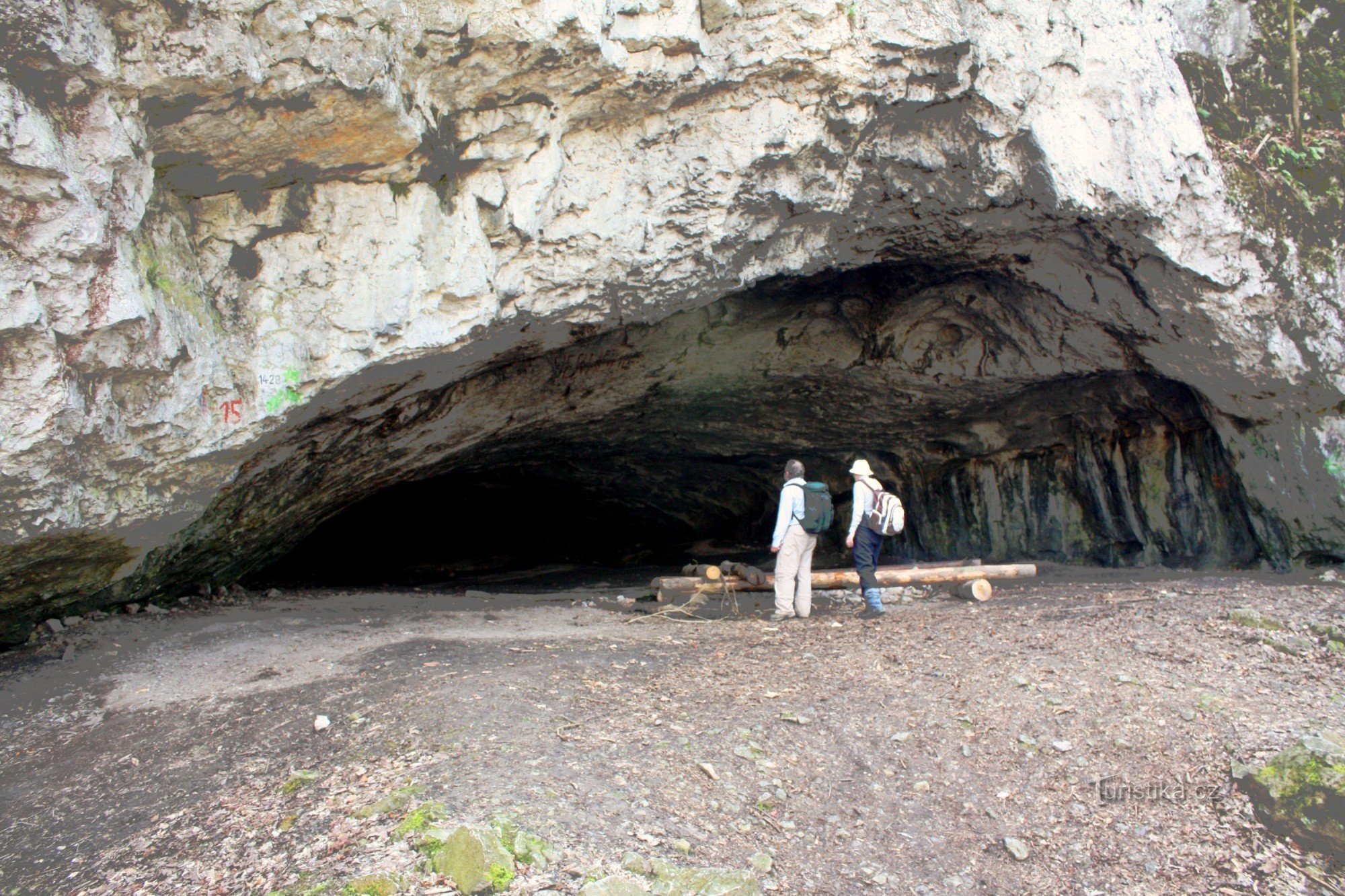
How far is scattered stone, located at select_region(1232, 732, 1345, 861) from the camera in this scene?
3234 millimetres

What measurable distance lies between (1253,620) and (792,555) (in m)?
3.32

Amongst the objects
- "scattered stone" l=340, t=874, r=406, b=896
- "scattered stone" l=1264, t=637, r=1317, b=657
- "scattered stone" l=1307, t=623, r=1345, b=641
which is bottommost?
"scattered stone" l=340, t=874, r=406, b=896

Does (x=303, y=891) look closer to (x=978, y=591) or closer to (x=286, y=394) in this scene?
(x=286, y=394)

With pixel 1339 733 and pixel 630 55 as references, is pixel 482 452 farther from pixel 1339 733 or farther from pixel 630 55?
pixel 1339 733

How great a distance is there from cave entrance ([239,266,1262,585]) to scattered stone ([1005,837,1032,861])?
5920mm

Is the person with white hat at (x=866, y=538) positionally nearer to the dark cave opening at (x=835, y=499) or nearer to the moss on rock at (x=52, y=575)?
the dark cave opening at (x=835, y=499)

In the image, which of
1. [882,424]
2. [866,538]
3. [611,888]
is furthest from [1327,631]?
[882,424]

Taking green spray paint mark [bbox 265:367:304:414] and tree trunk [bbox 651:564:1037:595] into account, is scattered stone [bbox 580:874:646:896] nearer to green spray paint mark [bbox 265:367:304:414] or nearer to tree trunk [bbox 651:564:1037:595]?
green spray paint mark [bbox 265:367:304:414]

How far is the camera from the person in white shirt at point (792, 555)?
6.87 metres

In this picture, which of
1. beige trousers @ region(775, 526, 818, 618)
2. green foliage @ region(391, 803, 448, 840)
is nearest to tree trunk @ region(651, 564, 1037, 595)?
beige trousers @ region(775, 526, 818, 618)

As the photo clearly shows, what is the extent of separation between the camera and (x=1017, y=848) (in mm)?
3285

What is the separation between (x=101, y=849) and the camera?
121 inches

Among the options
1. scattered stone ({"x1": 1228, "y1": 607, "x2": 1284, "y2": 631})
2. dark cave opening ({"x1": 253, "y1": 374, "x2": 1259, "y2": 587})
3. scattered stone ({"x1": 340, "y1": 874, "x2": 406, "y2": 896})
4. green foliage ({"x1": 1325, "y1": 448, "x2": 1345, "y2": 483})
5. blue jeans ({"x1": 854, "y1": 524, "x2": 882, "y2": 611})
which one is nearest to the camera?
scattered stone ({"x1": 340, "y1": 874, "x2": 406, "y2": 896})

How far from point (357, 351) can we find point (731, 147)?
338 cm
